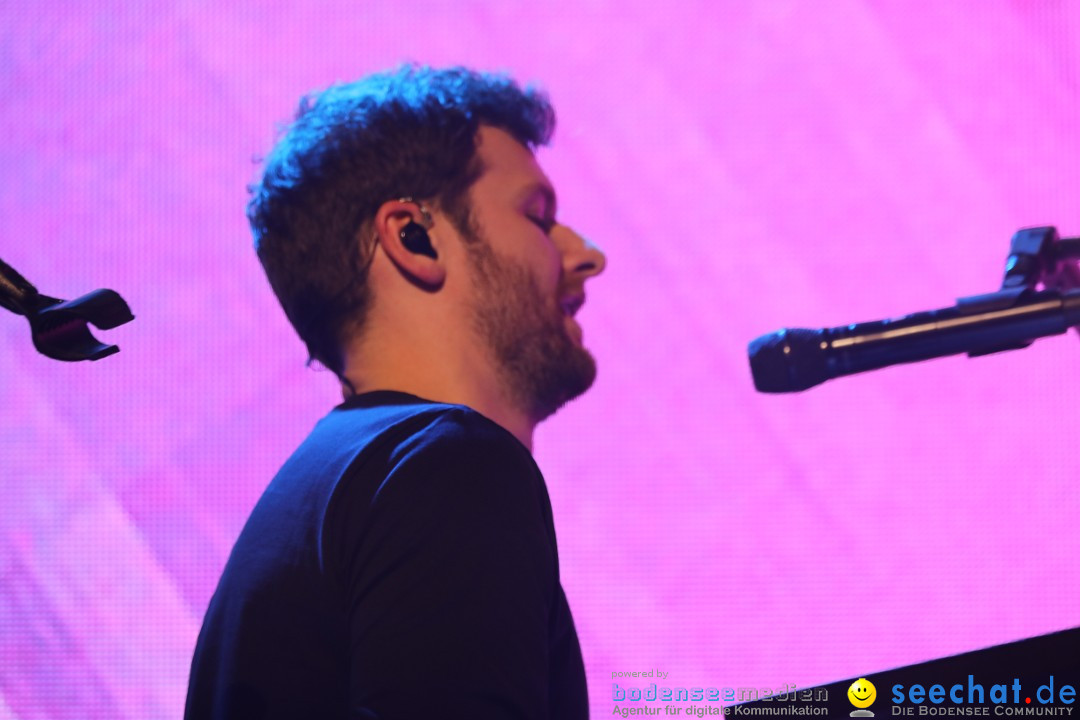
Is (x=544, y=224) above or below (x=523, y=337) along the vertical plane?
above

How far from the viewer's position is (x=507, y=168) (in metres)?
1.33

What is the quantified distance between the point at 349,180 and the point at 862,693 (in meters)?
0.90

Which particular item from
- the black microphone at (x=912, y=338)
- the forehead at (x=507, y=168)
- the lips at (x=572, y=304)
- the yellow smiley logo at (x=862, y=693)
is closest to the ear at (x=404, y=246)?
the forehead at (x=507, y=168)

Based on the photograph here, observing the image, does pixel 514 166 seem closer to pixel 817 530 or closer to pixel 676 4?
pixel 676 4

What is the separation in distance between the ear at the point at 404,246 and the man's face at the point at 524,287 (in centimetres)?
5

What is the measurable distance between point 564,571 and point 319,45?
925 mm

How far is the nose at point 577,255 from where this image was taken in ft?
4.38

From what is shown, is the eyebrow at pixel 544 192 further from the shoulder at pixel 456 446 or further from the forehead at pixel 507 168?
the shoulder at pixel 456 446

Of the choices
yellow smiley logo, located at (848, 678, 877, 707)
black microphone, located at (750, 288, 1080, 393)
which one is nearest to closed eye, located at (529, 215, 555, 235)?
black microphone, located at (750, 288, 1080, 393)

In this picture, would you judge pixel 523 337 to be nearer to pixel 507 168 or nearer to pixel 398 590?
pixel 507 168

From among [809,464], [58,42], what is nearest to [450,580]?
[809,464]

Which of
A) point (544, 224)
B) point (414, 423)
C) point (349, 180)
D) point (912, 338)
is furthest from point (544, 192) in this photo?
point (912, 338)

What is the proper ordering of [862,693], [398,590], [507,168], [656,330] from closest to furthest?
[398,590] → [862,693] → [507,168] → [656,330]

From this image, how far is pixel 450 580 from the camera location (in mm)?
788
